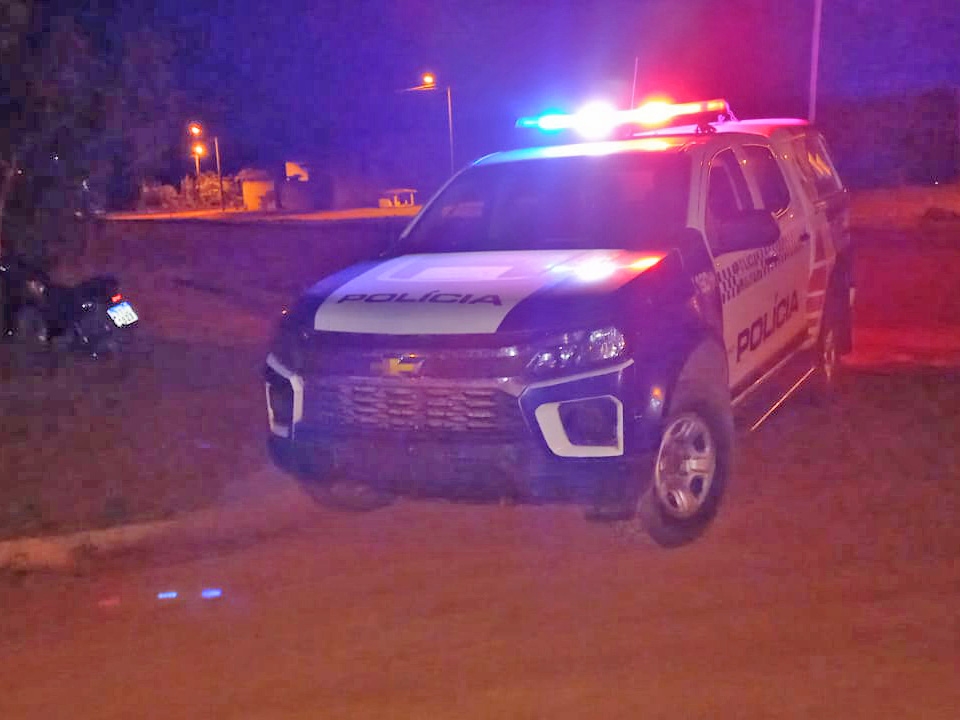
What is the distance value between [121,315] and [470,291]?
645cm

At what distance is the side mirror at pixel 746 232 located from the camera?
653cm

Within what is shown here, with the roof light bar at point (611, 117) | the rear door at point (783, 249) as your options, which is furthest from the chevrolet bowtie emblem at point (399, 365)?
the roof light bar at point (611, 117)

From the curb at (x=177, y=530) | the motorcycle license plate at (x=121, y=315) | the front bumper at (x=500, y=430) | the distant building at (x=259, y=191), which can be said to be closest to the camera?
the front bumper at (x=500, y=430)

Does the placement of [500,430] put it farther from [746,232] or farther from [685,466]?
[746,232]

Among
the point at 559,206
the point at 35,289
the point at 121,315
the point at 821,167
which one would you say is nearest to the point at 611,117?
the point at 559,206

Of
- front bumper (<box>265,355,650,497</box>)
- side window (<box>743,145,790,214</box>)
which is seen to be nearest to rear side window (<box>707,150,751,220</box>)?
side window (<box>743,145,790,214</box>)

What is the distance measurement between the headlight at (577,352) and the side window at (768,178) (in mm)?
2530

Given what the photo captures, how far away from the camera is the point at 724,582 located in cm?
577

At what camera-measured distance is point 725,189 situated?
719 centimetres

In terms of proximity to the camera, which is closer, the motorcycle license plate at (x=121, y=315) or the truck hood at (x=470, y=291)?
the truck hood at (x=470, y=291)

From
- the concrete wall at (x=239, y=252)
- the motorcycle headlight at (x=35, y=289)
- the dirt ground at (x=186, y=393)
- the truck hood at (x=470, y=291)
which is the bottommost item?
the concrete wall at (x=239, y=252)

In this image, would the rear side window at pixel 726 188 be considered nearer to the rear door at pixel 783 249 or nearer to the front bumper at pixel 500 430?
the rear door at pixel 783 249

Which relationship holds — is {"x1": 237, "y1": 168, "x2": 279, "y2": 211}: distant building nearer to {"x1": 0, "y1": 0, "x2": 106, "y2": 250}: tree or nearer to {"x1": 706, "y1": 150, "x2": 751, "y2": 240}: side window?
{"x1": 0, "y1": 0, "x2": 106, "y2": 250}: tree

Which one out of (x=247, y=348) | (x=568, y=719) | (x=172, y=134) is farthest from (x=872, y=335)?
(x=568, y=719)
